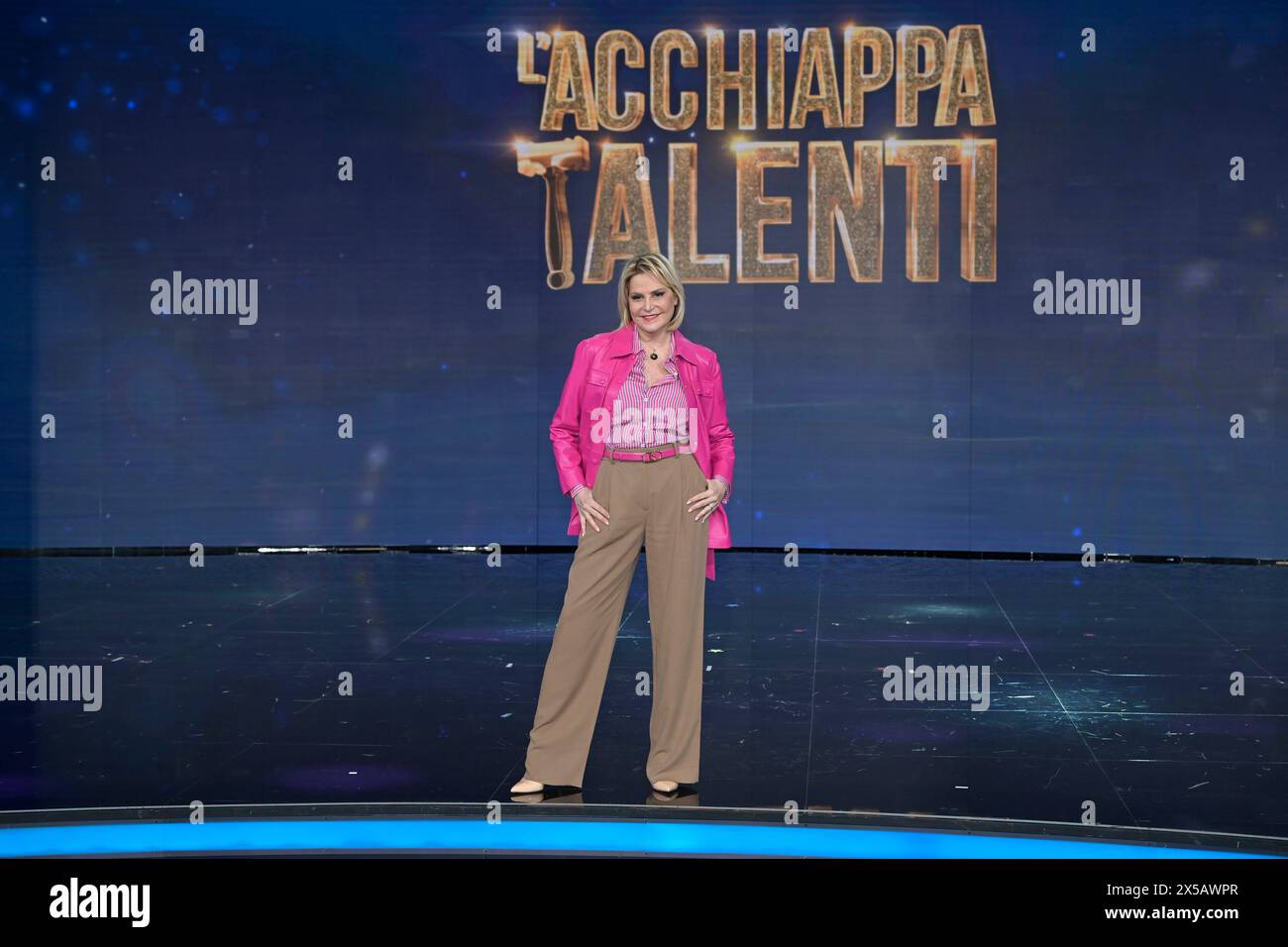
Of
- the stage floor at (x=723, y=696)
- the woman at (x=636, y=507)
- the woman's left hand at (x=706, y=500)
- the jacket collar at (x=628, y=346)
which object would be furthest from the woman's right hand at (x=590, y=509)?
the stage floor at (x=723, y=696)

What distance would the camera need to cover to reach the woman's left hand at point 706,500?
12.8ft

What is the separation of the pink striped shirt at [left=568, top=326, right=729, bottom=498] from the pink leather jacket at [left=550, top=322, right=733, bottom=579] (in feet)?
0.07

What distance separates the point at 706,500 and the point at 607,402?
364 mm

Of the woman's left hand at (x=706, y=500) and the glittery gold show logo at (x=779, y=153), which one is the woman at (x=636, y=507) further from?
the glittery gold show logo at (x=779, y=153)

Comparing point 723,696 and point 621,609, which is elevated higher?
point 621,609

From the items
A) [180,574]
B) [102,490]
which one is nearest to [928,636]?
[180,574]

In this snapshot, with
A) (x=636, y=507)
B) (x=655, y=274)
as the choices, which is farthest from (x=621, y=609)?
(x=655, y=274)

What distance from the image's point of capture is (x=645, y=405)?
154 inches

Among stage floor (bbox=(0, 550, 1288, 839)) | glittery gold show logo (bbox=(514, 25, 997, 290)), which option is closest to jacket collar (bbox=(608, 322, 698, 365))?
stage floor (bbox=(0, 550, 1288, 839))

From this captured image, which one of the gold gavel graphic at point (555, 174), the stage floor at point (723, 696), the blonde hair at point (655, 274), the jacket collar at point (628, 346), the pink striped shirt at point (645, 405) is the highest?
the gold gavel graphic at point (555, 174)

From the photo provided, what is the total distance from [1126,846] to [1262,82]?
22.9 feet

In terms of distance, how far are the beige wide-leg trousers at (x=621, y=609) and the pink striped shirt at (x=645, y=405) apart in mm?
57

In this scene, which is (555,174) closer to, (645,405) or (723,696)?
(723,696)
